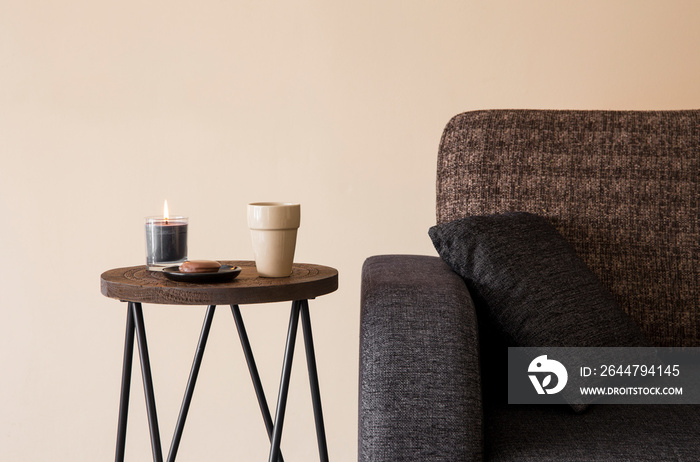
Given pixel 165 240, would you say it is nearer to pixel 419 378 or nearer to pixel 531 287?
pixel 419 378

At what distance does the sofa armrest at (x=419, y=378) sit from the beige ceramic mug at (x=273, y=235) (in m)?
0.15

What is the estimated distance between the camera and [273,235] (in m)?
1.06

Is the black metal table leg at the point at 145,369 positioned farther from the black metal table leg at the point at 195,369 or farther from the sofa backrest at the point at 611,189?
the sofa backrest at the point at 611,189

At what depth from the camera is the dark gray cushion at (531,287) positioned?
1111mm

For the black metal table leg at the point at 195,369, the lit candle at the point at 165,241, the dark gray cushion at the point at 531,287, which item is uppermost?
the lit candle at the point at 165,241

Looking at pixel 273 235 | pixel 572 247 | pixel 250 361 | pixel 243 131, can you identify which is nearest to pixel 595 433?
pixel 572 247

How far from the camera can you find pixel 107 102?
185 cm

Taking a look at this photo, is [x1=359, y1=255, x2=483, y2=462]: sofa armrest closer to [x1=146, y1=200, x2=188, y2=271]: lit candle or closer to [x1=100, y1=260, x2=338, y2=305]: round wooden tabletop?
[x1=100, y1=260, x2=338, y2=305]: round wooden tabletop

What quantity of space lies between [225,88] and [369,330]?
1072mm

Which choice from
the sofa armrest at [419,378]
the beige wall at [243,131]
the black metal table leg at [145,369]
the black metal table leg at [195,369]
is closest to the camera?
the sofa armrest at [419,378]

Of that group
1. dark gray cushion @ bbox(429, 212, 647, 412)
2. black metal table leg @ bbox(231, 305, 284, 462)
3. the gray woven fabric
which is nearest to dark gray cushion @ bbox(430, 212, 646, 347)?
dark gray cushion @ bbox(429, 212, 647, 412)

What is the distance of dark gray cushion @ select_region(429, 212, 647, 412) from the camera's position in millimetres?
1111

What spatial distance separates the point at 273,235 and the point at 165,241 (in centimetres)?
17

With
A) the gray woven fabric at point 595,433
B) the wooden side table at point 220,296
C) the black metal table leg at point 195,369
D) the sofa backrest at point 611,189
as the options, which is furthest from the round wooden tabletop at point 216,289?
the sofa backrest at point 611,189
